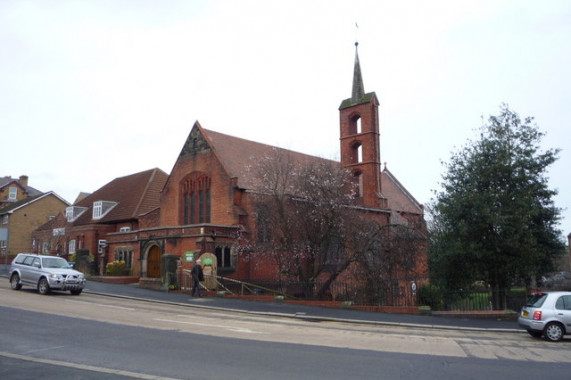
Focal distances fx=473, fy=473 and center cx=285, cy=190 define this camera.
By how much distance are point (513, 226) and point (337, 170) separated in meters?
9.12

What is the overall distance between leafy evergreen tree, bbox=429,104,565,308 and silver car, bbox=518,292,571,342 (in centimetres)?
642

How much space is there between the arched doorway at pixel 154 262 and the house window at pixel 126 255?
3397 millimetres

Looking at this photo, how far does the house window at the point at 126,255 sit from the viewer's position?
34.2m

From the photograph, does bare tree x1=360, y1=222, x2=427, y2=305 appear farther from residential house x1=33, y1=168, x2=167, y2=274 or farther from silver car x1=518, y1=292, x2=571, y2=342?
residential house x1=33, y1=168, x2=167, y2=274

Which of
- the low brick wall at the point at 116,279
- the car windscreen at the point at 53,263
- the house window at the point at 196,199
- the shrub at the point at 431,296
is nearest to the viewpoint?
the car windscreen at the point at 53,263

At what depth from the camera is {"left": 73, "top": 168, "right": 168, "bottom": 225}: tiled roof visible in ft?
132

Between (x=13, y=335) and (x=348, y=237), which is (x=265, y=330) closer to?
(x=13, y=335)

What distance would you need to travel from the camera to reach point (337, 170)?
25766 mm

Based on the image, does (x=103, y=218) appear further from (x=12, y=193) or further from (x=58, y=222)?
(x=12, y=193)

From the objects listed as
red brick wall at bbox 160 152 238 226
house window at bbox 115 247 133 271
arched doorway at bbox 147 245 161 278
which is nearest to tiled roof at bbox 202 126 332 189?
red brick wall at bbox 160 152 238 226

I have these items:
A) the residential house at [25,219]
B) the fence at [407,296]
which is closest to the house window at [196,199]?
the fence at [407,296]

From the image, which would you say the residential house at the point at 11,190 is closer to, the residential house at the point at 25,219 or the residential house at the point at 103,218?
the residential house at the point at 25,219

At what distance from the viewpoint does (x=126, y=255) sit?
3469 centimetres

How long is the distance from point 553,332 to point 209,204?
24519 millimetres
